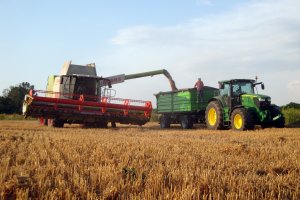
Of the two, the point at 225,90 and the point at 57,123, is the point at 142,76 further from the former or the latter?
the point at 225,90

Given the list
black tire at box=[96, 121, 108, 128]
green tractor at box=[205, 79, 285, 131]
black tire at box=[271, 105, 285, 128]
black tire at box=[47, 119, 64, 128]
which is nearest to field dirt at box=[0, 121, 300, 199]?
green tractor at box=[205, 79, 285, 131]

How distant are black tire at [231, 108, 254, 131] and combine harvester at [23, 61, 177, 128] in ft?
13.9

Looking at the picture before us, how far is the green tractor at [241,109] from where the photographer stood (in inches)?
473

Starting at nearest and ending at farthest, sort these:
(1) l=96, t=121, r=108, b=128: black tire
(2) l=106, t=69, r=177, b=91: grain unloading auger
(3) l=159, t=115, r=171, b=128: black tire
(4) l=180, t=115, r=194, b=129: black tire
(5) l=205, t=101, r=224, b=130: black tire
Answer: (5) l=205, t=101, r=224, b=130: black tire, (4) l=180, t=115, r=194, b=129: black tire, (1) l=96, t=121, r=108, b=128: black tire, (3) l=159, t=115, r=171, b=128: black tire, (2) l=106, t=69, r=177, b=91: grain unloading auger

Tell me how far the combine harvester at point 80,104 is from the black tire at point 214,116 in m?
2.80

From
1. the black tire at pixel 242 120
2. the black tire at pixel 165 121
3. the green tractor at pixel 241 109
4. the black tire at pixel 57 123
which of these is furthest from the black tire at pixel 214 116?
the black tire at pixel 57 123

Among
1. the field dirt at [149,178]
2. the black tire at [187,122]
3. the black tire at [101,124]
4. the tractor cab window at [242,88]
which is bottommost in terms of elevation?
the field dirt at [149,178]

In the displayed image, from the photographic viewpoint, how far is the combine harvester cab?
13.4 m

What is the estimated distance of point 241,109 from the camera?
11.9m

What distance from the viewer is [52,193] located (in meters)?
2.83

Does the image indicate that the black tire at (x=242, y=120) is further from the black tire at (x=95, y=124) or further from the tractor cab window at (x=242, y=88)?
the black tire at (x=95, y=124)

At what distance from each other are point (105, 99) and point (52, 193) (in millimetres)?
12287

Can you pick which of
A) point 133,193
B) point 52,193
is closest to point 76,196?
point 52,193

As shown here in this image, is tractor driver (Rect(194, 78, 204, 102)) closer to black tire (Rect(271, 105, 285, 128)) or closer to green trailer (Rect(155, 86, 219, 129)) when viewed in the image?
green trailer (Rect(155, 86, 219, 129))
